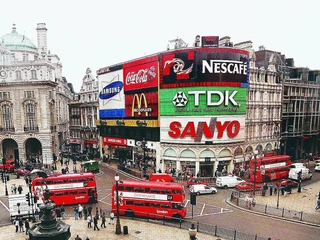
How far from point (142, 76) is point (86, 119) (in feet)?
89.2

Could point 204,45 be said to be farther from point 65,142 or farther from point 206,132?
point 65,142

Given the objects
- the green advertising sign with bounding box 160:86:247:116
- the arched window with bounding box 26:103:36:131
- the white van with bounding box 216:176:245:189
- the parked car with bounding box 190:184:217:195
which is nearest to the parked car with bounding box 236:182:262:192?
the white van with bounding box 216:176:245:189

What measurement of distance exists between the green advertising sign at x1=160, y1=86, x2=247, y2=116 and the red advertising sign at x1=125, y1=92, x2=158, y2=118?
3.01 metres

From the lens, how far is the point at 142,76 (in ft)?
168

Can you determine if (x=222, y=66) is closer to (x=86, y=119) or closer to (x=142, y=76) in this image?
(x=142, y=76)

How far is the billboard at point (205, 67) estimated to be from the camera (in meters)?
43.8

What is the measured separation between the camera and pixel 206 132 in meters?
44.8

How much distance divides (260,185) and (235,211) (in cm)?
1213

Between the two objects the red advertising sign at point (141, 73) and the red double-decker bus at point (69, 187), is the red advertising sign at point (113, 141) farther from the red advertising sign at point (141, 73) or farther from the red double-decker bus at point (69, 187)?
the red double-decker bus at point (69, 187)

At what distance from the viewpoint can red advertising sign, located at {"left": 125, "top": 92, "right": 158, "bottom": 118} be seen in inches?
1951

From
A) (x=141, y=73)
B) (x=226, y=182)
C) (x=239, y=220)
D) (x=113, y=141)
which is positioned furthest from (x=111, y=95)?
(x=239, y=220)

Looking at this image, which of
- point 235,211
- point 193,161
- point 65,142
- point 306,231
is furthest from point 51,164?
point 306,231

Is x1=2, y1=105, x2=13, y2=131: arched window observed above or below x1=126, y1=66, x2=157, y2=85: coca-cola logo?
below

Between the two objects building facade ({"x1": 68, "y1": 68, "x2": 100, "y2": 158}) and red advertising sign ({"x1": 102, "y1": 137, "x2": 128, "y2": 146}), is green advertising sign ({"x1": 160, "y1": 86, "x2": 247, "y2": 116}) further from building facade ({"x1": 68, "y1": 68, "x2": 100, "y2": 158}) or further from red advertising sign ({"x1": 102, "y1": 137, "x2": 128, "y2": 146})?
building facade ({"x1": 68, "y1": 68, "x2": 100, "y2": 158})
